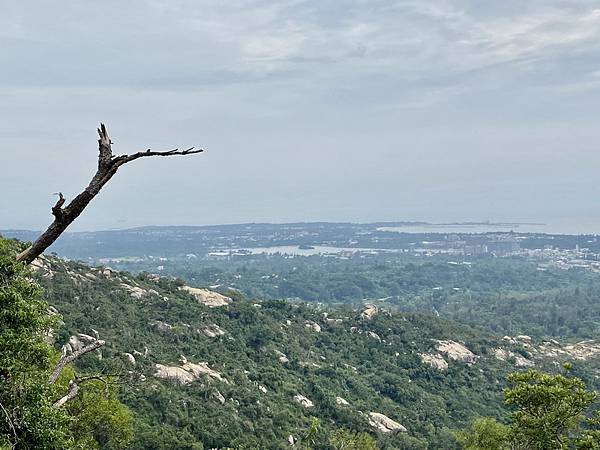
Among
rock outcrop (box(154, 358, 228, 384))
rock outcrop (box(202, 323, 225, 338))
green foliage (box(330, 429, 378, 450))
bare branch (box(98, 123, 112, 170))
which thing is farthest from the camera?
rock outcrop (box(202, 323, 225, 338))

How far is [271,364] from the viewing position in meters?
37.7

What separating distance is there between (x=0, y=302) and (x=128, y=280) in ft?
119

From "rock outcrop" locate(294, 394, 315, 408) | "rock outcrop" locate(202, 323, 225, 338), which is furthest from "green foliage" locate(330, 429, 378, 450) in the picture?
"rock outcrop" locate(202, 323, 225, 338)

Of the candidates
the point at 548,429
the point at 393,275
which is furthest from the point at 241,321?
the point at 393,275

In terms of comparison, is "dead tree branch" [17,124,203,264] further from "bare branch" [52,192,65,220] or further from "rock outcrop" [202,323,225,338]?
"rock outcrop" [202,323,225,338]

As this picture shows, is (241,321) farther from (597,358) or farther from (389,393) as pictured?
(597,358)

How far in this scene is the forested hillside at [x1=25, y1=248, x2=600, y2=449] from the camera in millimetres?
26141

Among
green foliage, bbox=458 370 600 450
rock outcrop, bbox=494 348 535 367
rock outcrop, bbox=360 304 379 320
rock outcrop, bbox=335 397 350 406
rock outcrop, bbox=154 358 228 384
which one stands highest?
green foliage, bbox=458 370 600 450

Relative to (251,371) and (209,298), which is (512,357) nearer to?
(209,298)

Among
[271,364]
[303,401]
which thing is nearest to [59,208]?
[303,401]

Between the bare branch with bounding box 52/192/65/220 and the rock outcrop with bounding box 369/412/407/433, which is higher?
the bare branch with bounding box 52/192/65/220

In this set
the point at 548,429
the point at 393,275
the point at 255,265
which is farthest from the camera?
the point at 255,265

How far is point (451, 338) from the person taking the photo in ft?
178

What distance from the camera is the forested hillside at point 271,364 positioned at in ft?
85.8
